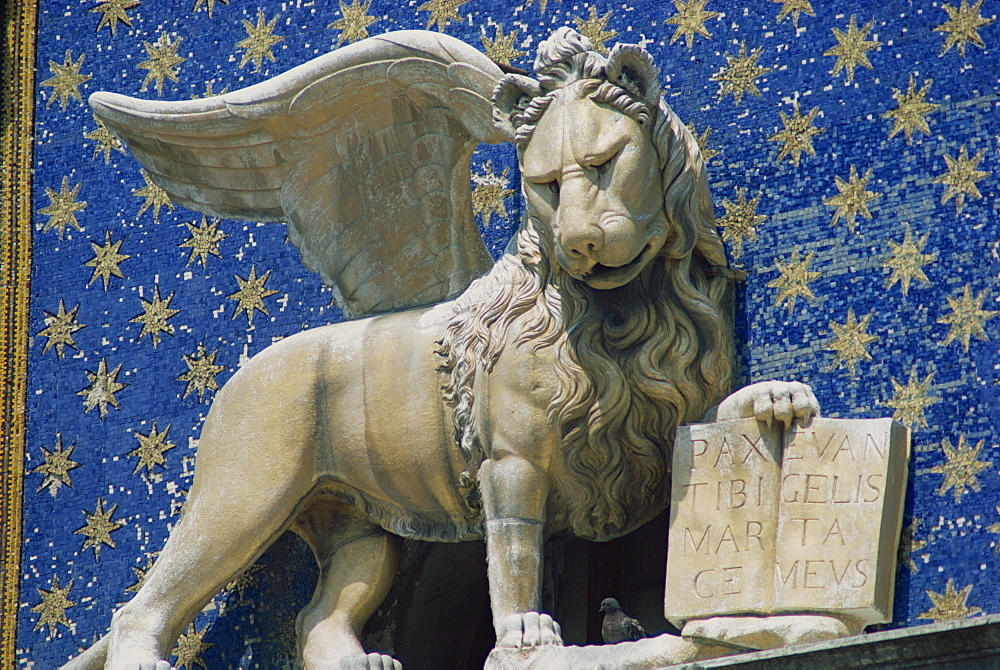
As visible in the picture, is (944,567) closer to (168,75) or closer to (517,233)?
(517,233)

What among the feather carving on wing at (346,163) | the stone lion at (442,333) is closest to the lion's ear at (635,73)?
the stone lion at (442,333)

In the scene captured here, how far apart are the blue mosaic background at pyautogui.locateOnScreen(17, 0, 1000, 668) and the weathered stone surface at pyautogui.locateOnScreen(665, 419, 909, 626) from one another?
0.20 metres

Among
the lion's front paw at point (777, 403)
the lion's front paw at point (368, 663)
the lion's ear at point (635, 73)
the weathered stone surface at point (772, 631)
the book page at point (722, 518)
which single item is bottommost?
the lion's front paw at point (368, 663)

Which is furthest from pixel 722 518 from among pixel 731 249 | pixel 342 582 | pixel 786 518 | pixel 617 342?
→ pixel 342 582

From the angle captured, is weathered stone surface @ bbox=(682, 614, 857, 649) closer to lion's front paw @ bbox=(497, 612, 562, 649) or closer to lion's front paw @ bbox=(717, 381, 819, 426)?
lion's front paw @ bbox=(497, 612, 562, 649)

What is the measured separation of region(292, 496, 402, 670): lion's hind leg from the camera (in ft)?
19.8

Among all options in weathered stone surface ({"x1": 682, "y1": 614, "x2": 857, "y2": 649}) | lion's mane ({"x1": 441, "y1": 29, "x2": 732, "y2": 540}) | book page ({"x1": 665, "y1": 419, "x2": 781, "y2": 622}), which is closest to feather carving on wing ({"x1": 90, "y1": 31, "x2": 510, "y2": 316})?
lion's mane ({"x1": 441, "y1": 29, "x2": 732, "y2": 540})

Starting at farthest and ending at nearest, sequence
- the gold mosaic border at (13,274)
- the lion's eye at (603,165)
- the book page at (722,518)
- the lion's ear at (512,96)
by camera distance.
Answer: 1. the gold mosaic border at (13,274)
2. the lion's ear at (512,96)
3. the lion's eye at (603,165)
4. the book page at (722,518)

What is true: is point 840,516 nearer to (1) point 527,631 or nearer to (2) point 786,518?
(2) point 786,518

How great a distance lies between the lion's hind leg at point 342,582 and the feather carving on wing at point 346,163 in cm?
61

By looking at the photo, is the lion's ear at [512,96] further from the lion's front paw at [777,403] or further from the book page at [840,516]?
the book page at [840,516]

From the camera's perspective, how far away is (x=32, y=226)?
7.16 m

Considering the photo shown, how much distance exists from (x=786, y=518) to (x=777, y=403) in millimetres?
288

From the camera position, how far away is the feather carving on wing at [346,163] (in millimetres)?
6207
